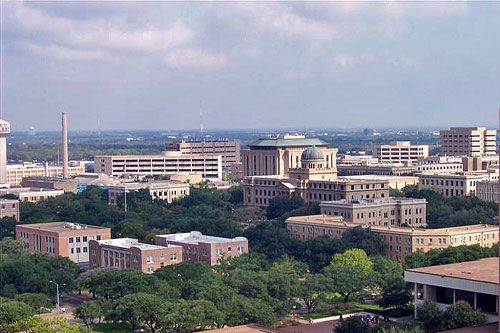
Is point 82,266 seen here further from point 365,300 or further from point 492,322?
point 492,322

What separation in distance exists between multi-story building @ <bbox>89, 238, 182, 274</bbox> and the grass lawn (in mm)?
13446

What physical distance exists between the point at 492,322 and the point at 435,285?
190 inches

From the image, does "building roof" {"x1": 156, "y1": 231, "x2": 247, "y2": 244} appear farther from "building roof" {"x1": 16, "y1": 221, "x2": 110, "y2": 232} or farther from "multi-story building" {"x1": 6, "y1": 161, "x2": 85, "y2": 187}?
"multi-story building" {"x1": 6, "y1": 161, "x2": 85, "y2": 187}

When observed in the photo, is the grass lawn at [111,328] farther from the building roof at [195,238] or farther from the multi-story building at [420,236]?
the multi-story building at [420,236]

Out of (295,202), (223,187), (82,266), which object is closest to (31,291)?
(82,266)

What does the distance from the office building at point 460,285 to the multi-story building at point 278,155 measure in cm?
7852

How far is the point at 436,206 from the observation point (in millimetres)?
103000

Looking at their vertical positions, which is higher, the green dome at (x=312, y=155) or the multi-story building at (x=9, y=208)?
the green dome at (x=312, y=155)

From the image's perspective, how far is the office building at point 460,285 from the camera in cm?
5119

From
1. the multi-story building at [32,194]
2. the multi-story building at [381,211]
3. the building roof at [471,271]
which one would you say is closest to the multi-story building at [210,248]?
the multi-story building at [381,211]

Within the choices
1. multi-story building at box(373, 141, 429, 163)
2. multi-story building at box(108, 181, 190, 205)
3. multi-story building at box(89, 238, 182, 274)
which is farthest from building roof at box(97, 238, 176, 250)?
multi-story building at box(373, 141, 429, 163)

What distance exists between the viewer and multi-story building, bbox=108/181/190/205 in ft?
409

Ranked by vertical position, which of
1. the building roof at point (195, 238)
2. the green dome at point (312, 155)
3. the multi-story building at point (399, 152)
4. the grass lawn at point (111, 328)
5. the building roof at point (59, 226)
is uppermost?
the green dome at point (312, 155)

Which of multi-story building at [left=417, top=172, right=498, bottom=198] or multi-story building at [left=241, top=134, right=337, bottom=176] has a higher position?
multi-story building at [left=241, top=134, right=337, bottom=176]
